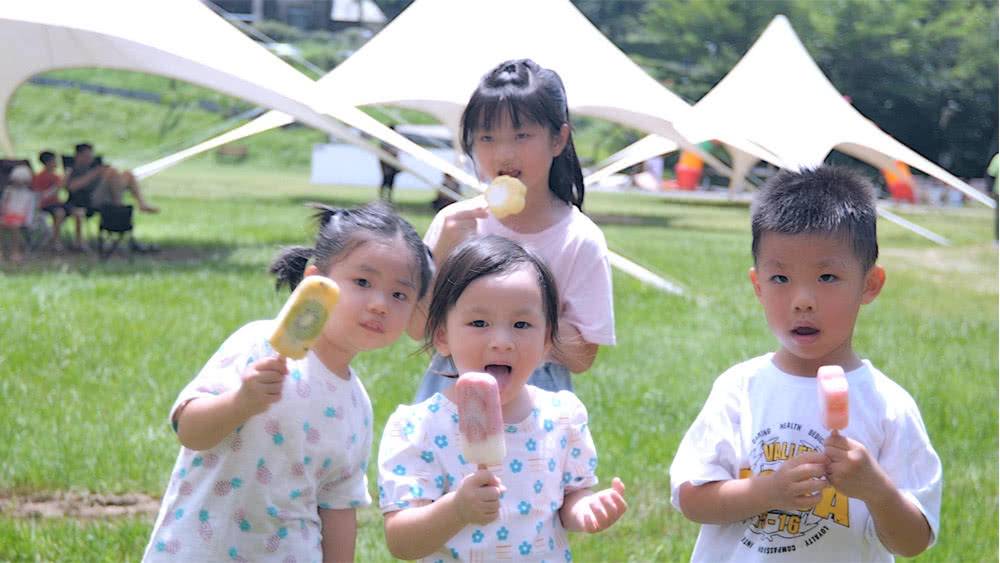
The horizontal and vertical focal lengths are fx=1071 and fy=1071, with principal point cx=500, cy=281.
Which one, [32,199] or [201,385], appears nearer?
[201,385]

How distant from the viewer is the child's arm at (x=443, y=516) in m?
1.98

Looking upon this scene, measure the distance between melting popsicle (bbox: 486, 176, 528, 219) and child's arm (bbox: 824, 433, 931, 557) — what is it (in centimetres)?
114

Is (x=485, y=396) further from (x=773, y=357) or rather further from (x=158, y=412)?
(x=158, y=412)

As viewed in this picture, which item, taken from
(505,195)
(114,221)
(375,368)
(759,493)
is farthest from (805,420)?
(114,221)

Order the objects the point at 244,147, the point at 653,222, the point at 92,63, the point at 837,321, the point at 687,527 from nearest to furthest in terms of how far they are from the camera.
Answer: the point at 837,321, the point at 687,527, the point at 92,63, the point at 653,222, the point at 244,147

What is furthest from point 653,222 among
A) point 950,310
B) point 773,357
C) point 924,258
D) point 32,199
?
point 773,357

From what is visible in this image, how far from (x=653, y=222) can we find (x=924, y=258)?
604 centimetres

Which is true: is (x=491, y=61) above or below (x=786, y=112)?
above

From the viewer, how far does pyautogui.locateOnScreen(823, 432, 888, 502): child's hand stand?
2.00 metres

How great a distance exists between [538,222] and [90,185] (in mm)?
10312

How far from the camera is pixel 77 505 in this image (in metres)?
4.17

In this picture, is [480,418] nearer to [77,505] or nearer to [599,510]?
[599,510]

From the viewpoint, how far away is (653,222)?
20.9 m

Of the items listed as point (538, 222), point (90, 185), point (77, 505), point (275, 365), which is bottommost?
point (77, 505)
